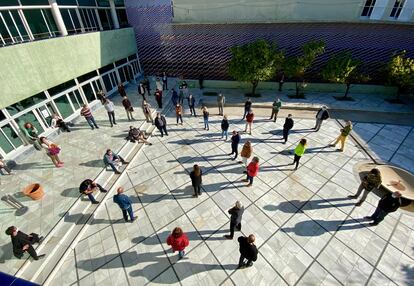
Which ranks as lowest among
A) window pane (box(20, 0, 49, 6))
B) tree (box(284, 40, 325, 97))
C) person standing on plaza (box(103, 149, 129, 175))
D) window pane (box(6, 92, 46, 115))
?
person standing on plaza (box(103, 149, 129, 175))

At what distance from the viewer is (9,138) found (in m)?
9.19

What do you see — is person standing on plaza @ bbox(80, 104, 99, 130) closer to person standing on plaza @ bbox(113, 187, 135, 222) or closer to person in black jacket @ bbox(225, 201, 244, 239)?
person standing on plaza @ bbox(113, 187, 135, 222)

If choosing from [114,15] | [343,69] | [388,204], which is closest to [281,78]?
[343,69]

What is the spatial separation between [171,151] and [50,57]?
311 inches

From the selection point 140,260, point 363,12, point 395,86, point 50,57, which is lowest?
point 140,260

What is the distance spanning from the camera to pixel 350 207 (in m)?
7.13

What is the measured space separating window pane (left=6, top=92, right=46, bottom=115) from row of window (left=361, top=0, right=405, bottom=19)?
2174cm

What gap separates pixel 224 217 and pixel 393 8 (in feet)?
61.9

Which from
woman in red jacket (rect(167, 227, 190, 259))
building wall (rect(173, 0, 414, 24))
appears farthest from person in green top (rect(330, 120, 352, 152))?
building wall (rect(173, 0, 414, 24))

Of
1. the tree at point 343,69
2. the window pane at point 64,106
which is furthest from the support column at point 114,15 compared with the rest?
the tree at point 343,69

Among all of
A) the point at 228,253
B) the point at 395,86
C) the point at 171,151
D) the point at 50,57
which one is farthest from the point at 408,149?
the point at 50,57

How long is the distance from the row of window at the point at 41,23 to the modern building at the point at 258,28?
4696 millimetres

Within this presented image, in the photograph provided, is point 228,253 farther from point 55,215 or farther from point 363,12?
point 363,12

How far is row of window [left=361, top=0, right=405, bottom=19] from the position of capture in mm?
14031
